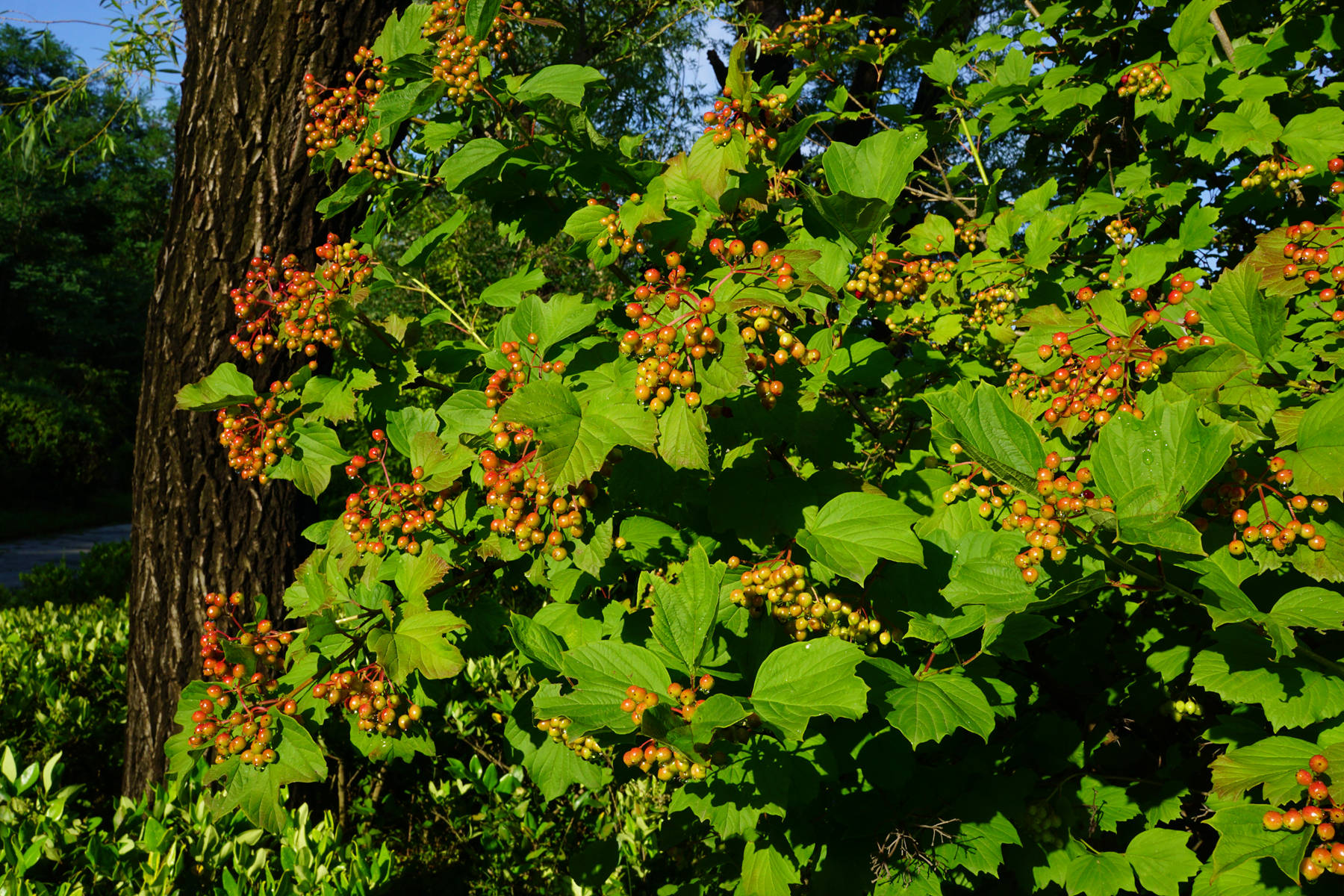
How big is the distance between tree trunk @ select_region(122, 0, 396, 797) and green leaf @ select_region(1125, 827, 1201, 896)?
11.3 ft

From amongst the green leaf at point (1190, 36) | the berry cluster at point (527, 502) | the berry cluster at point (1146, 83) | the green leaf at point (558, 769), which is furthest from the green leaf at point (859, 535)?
the green leaf at point (1190, 36)

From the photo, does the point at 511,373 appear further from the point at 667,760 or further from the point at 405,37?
the point at 405,37

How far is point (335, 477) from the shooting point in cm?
816

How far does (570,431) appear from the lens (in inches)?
62.1

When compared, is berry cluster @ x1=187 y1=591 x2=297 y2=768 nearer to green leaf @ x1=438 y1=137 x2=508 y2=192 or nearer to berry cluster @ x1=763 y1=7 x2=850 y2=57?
green leaf @ x1=438 y1=137 x2=508 y2=192

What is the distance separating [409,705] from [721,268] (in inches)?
55.2

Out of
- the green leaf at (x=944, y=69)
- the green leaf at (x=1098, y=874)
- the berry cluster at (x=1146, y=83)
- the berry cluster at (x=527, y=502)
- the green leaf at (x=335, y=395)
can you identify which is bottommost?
the green leaf at (x=1098, y=874)

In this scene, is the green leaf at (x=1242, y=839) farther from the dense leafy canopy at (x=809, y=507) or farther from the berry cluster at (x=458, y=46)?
the berry cluster at (x=458, y=46)

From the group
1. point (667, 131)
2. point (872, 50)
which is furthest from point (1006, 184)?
point (872, 50)

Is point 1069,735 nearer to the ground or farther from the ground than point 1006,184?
nearer to the ground

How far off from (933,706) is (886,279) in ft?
3.60

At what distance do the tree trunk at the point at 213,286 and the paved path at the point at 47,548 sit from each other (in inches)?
400

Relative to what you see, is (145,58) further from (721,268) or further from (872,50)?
(721,268)

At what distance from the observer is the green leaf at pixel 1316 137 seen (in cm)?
254
